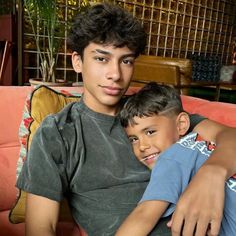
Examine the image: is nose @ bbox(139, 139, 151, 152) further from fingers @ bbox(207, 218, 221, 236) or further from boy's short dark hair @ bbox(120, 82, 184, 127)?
fingers @ bbox(207, 218, 221, 236)

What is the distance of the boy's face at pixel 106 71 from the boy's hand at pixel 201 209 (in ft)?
1.33

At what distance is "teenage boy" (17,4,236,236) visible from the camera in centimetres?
86

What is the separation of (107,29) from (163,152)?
43 centimetres

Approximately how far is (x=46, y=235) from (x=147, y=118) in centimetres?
45

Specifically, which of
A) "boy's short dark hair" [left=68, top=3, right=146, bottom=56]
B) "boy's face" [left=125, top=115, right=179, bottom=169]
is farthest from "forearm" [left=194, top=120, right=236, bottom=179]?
"boy's short dark hair" [left=68, top=3, right=146, bottom=56]

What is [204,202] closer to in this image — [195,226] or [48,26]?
[195,226]

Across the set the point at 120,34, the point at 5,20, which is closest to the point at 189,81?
the point at 5,20

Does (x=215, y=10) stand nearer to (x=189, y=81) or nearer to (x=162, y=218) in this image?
(x=189, y=81)

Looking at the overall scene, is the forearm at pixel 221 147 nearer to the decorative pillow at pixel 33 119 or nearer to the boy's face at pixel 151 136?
the boy's face at pixel 151 136

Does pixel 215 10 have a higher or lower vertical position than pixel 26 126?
higher

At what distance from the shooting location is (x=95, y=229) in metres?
0.94

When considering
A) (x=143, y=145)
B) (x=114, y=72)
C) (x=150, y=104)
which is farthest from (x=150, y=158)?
(x=114, y=72)

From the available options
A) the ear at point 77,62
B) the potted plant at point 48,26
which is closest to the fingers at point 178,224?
the ear at point 77,62

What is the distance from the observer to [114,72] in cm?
98
